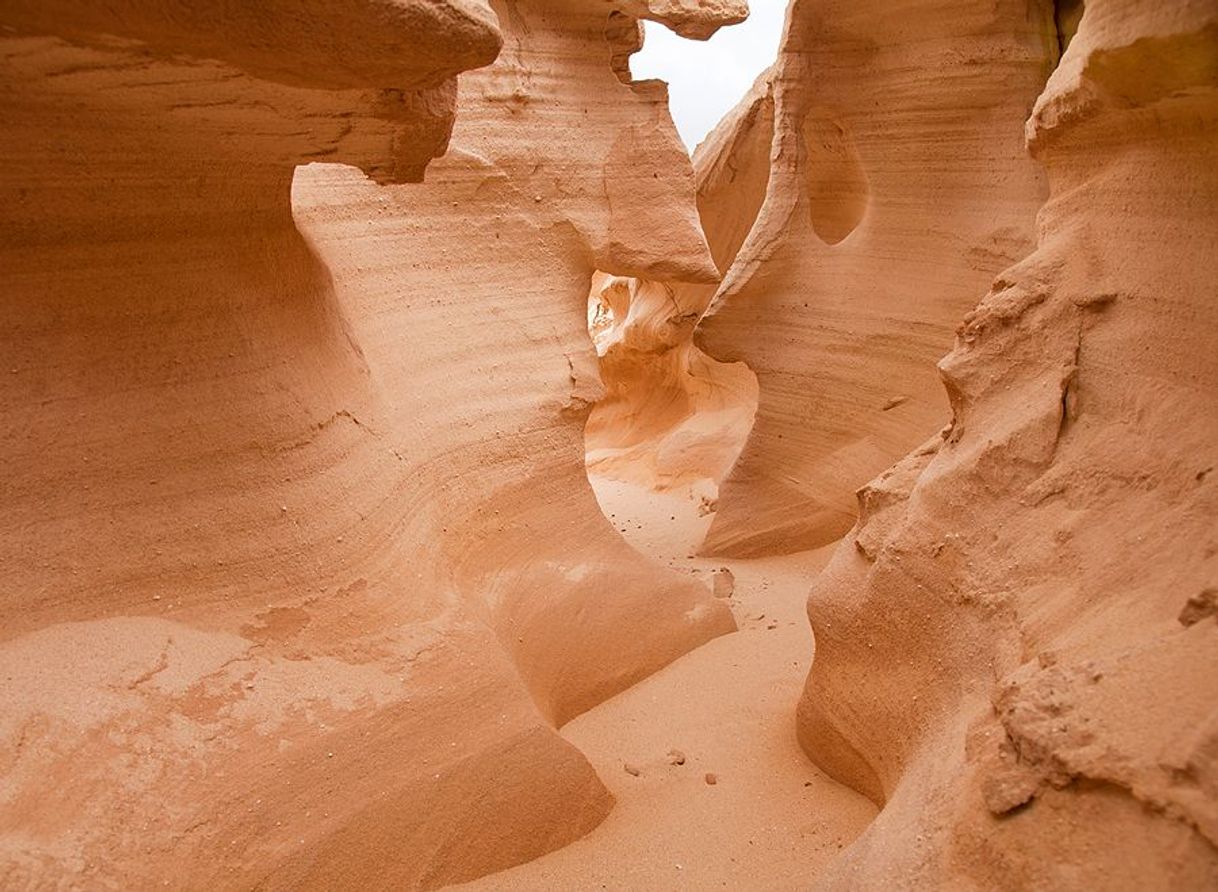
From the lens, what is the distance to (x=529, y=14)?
3748 mm

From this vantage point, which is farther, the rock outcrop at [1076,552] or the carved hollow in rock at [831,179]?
the carved hollow in rock at [831,179]

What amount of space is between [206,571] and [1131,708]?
1800 millimetres

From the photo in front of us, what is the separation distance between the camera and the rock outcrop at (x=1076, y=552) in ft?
4.50

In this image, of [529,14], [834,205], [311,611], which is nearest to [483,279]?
[529,14]

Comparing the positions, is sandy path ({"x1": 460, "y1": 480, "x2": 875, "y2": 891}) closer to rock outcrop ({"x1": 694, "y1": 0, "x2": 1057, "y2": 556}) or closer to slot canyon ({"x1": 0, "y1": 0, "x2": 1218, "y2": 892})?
slot canyon ({"x1": 0, "y1": 0, "x2": 1218, "y2": 892})

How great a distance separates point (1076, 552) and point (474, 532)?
1.77 m

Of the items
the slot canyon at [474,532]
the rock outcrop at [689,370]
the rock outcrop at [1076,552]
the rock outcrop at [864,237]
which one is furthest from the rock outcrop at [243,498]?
the rock outcrop at [689,370]

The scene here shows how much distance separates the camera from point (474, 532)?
3.01 meters

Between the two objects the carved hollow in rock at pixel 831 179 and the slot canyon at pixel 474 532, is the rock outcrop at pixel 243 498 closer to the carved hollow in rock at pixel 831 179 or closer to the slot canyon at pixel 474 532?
the slot canyon at pixel 474 532

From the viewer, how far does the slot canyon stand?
157cm

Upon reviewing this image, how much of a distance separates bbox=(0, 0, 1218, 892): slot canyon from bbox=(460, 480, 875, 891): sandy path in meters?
0.01

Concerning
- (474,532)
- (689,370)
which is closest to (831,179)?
(689,370)

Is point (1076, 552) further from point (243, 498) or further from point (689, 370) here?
point (689, 370)

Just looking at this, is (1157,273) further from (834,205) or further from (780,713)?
(834,205)
